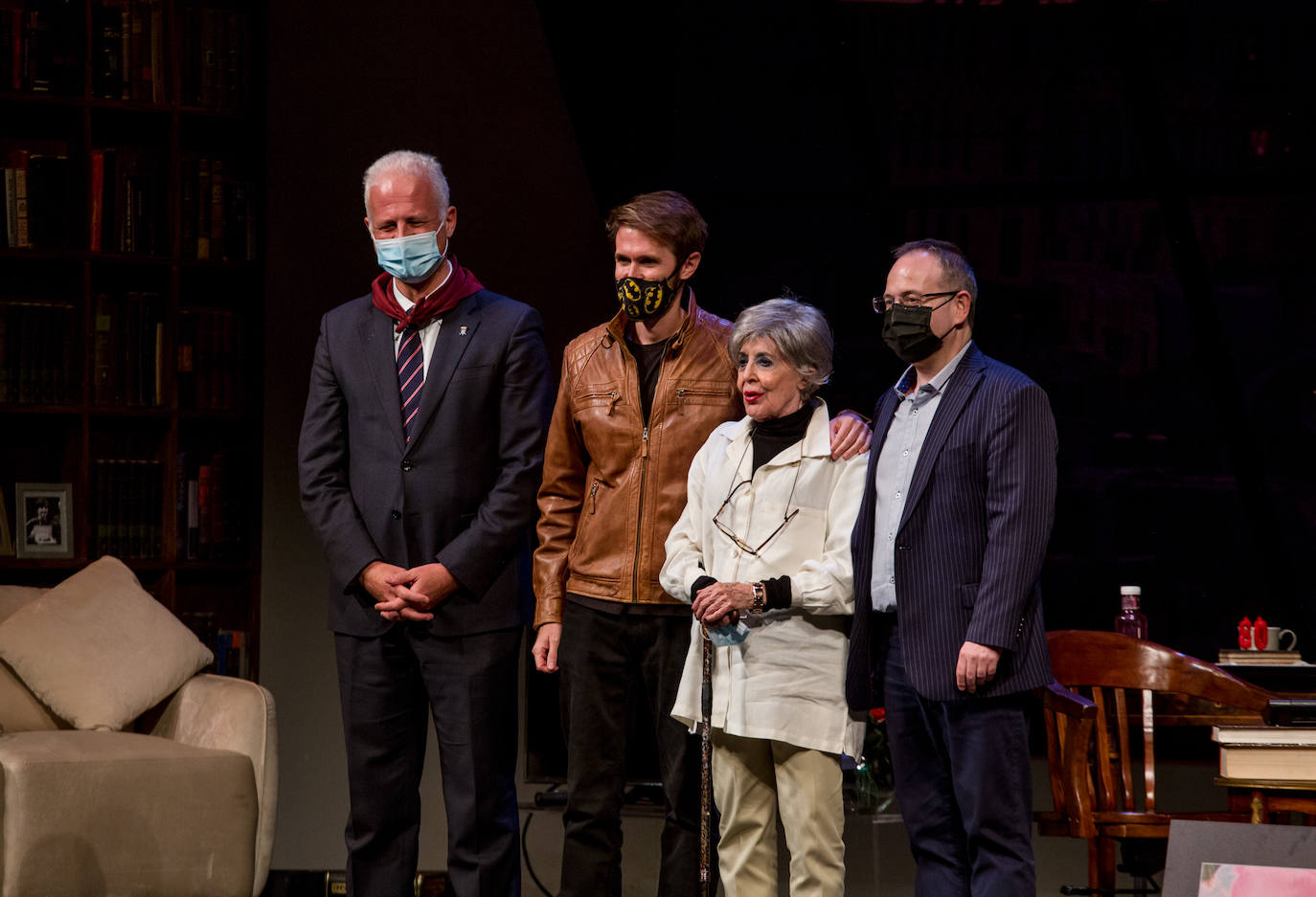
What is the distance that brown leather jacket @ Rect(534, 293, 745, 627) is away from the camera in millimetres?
2945

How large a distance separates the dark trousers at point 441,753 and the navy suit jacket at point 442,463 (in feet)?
0.21

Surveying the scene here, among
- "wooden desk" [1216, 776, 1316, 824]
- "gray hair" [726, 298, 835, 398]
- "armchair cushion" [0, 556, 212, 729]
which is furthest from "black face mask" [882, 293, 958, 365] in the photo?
"armchair cushion" [0, 556, 212, 729]

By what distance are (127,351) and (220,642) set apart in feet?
3.45

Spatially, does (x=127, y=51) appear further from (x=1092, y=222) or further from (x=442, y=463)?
(x=1092, y=222)

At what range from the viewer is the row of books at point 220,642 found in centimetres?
464

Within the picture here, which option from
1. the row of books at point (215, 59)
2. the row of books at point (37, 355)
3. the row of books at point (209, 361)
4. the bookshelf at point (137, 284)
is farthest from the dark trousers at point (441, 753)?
the row of books at point (215, 59)

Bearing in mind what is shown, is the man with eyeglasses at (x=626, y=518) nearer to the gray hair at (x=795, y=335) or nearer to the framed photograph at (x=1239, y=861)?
the gray hair at (x=795, y=335)

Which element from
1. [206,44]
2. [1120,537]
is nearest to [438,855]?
[1120,537]

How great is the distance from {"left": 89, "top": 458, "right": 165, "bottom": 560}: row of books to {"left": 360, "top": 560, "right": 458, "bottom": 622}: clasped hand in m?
1.96

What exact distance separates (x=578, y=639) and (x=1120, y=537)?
2.43m

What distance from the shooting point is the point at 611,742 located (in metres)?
2.92

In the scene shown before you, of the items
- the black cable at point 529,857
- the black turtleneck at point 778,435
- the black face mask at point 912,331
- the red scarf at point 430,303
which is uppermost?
the red scarf at point 430,303

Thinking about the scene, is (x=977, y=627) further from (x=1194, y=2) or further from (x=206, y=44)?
(x=206, y=44)

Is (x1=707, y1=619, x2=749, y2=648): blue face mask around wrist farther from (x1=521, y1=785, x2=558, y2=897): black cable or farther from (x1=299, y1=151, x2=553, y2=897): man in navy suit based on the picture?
(x1=521, y1=785, x2=558, y2=897): black cable
